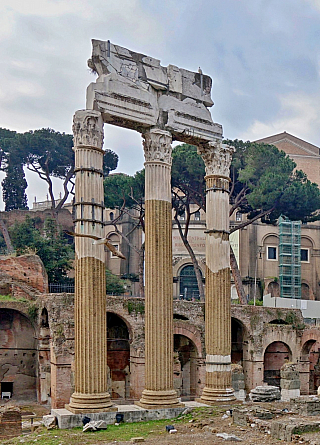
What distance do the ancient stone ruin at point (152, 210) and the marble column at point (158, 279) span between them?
20 millimetres

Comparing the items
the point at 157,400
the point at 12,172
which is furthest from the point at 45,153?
the point at 157,400

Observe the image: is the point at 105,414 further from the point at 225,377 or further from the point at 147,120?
the point at 147,120

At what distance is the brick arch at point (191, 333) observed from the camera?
21.2 m

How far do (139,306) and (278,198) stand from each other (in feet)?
35.7

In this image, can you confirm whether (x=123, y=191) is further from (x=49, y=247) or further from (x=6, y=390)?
(x=6, y=390)

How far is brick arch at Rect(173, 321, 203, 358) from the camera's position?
69.4 feet

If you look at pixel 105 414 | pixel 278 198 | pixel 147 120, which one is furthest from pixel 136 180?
pixel 105 414

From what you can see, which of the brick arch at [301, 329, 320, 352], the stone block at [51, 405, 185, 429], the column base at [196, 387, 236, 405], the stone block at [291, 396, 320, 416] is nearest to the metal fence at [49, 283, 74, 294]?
the brick arch at [301, 329, 320, 352]

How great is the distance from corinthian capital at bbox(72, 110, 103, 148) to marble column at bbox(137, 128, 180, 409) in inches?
54.4

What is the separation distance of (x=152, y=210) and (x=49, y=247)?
55.4 ft

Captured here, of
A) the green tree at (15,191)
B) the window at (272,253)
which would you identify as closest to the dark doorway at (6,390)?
the green tree at (15,191)

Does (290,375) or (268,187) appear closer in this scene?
(290,375)

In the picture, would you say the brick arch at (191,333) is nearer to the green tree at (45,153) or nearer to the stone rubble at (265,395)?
the stone rubble at (265,395)

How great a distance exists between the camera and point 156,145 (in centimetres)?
1234
